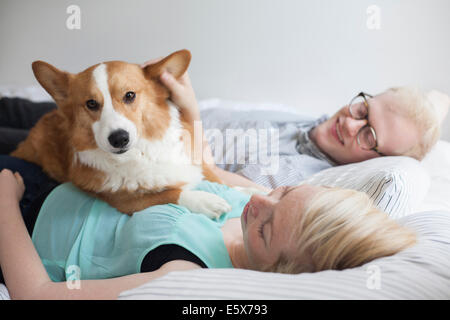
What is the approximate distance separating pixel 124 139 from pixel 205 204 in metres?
0.28

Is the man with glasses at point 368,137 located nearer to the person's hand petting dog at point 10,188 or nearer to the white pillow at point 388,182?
the white pillow at point 388,182

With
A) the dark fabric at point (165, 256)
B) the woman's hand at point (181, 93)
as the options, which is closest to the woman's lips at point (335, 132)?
the woman's hand at point (181, 93)

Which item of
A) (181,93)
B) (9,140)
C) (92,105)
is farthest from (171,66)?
(9,140)

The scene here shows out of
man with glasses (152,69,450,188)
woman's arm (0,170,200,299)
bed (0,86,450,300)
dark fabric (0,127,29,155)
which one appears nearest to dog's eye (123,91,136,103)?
man with glasses (152,69,450,188)

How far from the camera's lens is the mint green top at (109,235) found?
0.70m

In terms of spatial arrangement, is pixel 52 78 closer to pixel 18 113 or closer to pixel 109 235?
pixel 109 235

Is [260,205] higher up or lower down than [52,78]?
lower down

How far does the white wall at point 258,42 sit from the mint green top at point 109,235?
2.68 ft

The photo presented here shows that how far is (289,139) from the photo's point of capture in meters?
1.63

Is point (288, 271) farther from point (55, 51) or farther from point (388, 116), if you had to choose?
point (55, 51)

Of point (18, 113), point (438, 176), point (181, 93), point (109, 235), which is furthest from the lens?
point (18, 113)

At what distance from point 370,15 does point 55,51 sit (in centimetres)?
166

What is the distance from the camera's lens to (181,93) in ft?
3.56
